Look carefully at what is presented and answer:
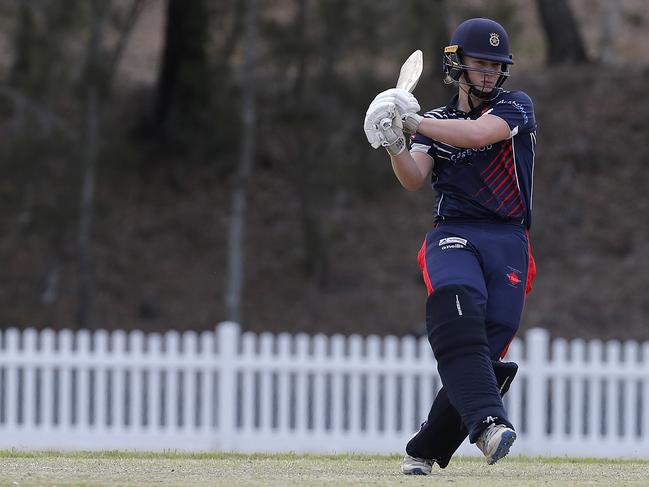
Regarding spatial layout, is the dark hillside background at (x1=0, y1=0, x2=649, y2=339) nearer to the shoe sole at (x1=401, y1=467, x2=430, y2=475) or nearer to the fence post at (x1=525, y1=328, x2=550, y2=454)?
the fence post at (x1=525, y1=328, x2=550, y2=454)

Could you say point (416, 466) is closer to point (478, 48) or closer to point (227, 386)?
point (478, 48)

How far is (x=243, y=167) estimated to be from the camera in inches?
644

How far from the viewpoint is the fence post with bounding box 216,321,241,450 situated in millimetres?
10492

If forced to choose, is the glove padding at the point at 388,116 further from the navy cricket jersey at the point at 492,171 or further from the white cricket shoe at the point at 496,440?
the white cricket shoe at the point at 496,440

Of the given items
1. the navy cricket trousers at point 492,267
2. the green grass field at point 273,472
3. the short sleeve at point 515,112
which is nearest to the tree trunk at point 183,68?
the green grass field at point 273,472

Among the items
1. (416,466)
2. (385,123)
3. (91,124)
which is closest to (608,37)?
(91,124)

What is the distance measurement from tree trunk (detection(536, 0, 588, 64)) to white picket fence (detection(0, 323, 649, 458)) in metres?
11.8

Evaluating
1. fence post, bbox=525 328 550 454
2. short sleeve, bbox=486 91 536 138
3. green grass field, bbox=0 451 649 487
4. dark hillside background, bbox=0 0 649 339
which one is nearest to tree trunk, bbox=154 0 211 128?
dark hillside background, bbox=0 0 649 339

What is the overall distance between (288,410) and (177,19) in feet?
31.2

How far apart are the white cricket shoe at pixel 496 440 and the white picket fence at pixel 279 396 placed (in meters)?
5.51

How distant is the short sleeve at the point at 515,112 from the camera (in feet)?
17.0

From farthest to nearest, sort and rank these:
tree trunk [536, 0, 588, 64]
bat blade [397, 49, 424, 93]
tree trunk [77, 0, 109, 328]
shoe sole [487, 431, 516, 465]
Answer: tree trunk [536, 0, 588, 64]
tree trunk [77, 0, 109, 328]
bat blade [397, 49, 424, 93]
shoe sole [487, 431, 516, 465]

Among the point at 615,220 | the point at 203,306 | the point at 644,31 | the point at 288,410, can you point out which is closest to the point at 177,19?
the point at 203,306

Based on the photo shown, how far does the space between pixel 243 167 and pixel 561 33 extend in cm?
803
